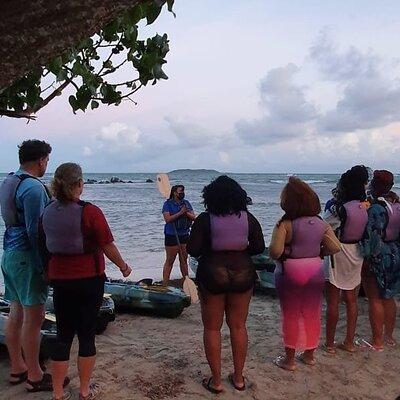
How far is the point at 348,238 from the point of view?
4.69 m

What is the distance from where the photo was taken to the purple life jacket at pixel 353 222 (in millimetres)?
4617

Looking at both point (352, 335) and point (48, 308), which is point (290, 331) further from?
point (48, 308)

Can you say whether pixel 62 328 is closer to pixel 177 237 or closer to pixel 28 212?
pixel 28 212

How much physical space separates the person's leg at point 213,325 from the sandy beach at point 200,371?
0.18 meters

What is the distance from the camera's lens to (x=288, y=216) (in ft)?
13.9

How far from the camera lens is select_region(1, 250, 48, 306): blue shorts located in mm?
3752

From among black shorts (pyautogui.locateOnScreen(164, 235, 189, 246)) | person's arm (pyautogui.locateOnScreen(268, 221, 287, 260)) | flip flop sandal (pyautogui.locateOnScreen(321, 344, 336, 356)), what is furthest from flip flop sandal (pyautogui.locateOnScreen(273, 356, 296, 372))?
black shorts (pyautogui.locateOnScreen(164, 235, 189, 246))

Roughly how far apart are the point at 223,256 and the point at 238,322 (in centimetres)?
56

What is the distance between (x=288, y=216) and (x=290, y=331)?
1.01m

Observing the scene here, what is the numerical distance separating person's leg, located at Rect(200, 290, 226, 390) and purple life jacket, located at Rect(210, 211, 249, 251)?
1.31ft

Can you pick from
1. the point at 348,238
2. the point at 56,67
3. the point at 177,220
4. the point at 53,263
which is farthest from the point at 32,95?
the point at 177,220

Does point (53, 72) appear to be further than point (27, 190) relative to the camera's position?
No

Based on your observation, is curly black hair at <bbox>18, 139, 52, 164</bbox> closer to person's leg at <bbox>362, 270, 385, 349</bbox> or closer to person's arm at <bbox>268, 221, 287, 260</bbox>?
person's arm at <bbox>268, 221, 287, 260</bbox>

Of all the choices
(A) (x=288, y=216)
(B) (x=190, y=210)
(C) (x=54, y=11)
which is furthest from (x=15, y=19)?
(B) (x=190, y=210)
